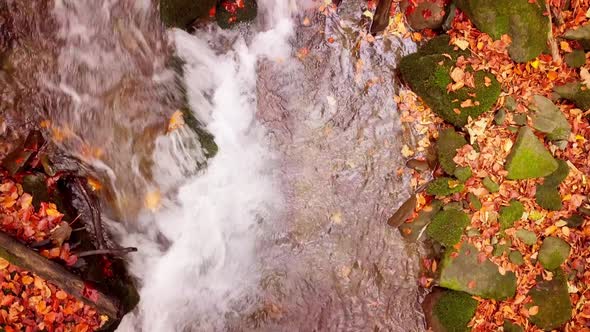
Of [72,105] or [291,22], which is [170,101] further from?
[291,22]

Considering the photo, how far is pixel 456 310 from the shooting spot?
573 cm

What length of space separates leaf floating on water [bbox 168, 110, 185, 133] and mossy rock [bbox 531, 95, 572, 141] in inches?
181

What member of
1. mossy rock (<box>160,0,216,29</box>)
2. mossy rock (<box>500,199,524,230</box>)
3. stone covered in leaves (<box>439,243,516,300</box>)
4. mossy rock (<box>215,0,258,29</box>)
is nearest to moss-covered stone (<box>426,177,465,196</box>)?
mossy rock (<box>500,199,524,230</box>)

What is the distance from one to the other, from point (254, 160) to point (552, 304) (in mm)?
4347

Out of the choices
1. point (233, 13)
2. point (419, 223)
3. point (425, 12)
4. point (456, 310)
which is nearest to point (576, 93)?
point (425, 12)

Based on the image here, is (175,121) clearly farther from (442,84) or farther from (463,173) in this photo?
(463,173)

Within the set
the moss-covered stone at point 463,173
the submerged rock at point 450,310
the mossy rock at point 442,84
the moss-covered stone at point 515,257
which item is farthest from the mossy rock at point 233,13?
the moss-covered stone at point 515,257

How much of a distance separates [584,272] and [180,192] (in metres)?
5.48

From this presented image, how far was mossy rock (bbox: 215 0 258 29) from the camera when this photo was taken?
6.20m

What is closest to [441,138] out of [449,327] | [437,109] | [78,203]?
[437,109]

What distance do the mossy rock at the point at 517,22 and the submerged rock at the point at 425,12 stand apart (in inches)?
16.7

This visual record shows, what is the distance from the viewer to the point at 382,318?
617cm

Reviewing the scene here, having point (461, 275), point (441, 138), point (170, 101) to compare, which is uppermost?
point (170, 101)

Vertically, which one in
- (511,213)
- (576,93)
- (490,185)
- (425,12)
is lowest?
(511,213)
